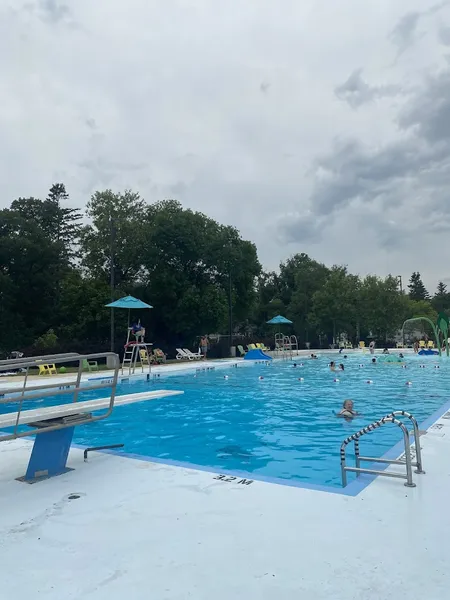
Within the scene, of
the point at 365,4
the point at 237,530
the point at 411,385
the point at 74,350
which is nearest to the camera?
the point at 237,530

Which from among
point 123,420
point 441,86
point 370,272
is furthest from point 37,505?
point 370,272

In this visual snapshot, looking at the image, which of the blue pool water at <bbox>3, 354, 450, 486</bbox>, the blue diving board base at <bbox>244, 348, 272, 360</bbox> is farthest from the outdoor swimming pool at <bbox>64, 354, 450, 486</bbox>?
the blue diving board base at <bbox>244, 348, 272, 360</bbox>

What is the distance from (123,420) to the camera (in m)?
9.54

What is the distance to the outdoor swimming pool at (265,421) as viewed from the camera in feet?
21.0

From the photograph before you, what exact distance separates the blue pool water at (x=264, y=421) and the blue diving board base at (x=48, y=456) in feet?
5.27

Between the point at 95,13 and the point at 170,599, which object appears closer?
the point at 170,599

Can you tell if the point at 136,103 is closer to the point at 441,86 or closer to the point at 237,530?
the point at 441,86

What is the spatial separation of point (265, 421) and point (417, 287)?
312ft

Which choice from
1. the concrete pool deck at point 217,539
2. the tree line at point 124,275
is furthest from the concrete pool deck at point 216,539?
the tree line at point 124,275

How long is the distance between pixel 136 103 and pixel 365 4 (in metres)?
7.82

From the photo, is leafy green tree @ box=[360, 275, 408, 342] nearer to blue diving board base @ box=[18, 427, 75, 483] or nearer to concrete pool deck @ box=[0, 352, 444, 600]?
concrete pool deck @ box=[0, 352, 444, 600]

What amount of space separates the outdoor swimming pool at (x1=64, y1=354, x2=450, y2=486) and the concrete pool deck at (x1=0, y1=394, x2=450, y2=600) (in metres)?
1.09

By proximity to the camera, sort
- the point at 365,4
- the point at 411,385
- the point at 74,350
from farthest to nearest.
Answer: the point at 74,350 → the point at 411,385 → the point at 365,4

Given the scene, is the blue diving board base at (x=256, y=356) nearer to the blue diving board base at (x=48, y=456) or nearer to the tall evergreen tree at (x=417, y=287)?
the blue diving board base at (x=48, y=456)
